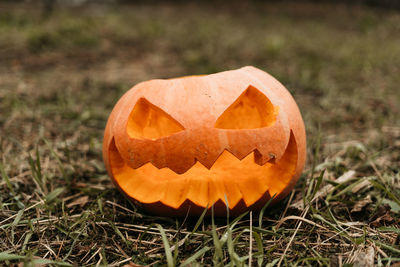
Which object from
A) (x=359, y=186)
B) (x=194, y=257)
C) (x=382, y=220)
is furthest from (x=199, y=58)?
(x=194, y=257)

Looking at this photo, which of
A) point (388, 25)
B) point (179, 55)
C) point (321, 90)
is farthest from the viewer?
point (388, 25)

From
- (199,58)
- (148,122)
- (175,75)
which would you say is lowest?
(175,75)

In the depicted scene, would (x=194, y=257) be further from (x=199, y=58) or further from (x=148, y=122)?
(x=199, y=58)

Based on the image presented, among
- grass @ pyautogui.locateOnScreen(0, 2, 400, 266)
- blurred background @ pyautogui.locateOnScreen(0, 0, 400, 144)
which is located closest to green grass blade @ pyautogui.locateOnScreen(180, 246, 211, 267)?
grass @ pyautogui.locateOnScreen(0, 2, 400, 266)

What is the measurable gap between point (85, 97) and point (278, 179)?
2.77 metres

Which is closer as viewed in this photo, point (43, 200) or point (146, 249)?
point (146, 249)

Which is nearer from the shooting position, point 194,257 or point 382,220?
point 194,257

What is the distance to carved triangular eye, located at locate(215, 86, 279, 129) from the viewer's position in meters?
1.76

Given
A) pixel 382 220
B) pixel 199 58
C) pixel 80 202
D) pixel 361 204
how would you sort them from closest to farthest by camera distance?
pixel 382 220, pixel 361 204, pixel 80 202, pixel 199 58

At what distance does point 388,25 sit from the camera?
8.09 metres

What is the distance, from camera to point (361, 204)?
1.88 meters

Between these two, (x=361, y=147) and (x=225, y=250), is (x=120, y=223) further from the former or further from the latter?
(x=361, y=147)

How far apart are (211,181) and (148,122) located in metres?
0.51

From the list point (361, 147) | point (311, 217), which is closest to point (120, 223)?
point (311, 217)
